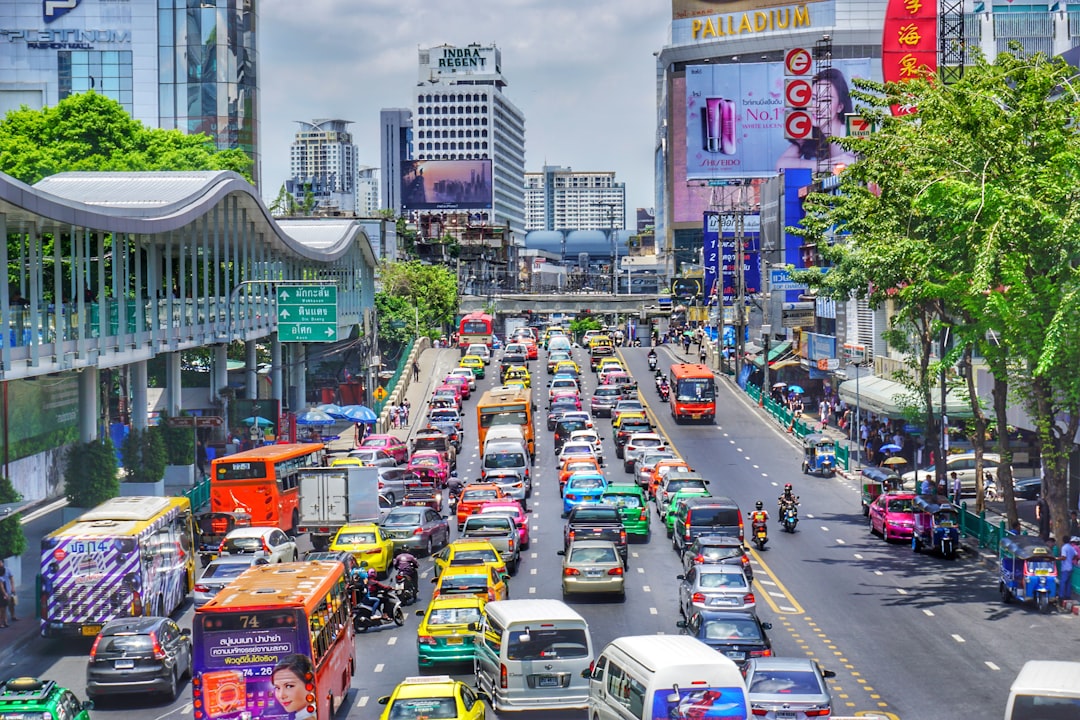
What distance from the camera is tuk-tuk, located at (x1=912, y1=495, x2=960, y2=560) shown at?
38.7 m

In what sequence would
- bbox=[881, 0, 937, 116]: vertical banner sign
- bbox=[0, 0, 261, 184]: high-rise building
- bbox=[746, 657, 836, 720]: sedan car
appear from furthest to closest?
bbox=[0, 0, 261, 184]: high-rise building → bbox=[881, 0, 937, 116]: vertical banner sign → bbox=[746, 657, 836, 720]: sedan car

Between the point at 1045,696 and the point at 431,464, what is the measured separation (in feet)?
123

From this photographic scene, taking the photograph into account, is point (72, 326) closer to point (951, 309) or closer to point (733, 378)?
point (951, 309)

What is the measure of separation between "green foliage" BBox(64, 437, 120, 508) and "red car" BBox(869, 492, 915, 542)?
22159 millimetres

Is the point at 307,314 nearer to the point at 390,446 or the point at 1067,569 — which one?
the point at 390,446

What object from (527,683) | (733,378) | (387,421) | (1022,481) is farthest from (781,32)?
(527,683)

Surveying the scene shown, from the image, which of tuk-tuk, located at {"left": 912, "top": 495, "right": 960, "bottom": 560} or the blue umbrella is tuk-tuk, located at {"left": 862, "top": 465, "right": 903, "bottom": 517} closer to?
tuk-tuk, located at {"left": 912, "top": 495, "right": 960, "bottom": 560}

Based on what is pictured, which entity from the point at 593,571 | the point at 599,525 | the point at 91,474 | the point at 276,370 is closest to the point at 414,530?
the point at 599,525

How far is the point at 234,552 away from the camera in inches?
1348

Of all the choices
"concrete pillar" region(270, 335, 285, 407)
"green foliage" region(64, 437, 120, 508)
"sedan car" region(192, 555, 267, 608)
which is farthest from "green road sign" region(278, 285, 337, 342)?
"sedan car" region(192, 555, 267, 608)

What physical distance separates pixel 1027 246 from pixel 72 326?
24.6 metres

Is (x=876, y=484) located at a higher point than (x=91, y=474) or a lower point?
lower

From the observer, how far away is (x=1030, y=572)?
3142cm

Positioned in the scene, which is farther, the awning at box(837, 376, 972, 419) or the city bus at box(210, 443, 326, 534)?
the awning at box(837, 376, 972, 419)
